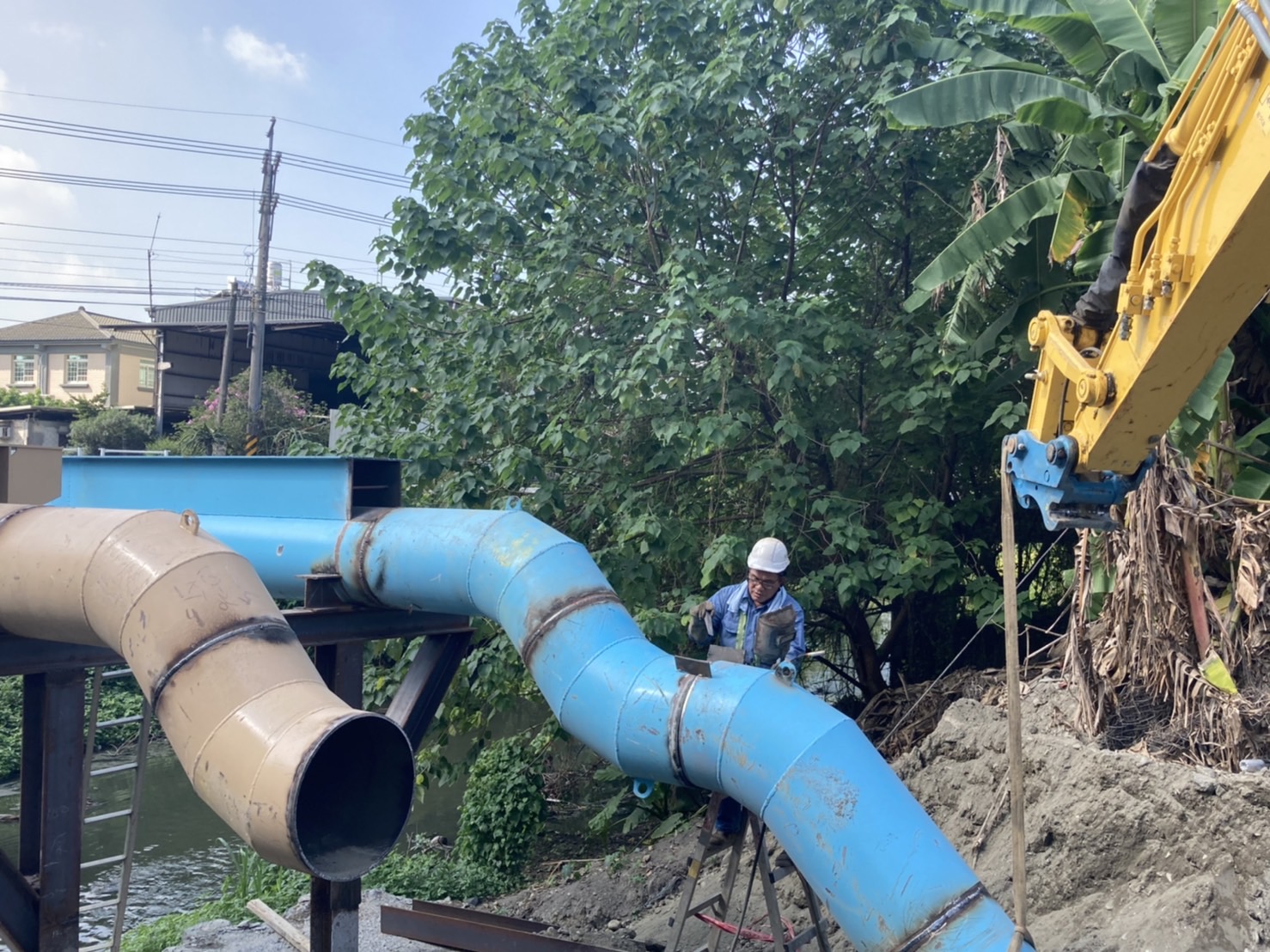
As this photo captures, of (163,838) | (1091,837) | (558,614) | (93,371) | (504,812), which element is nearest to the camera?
(558,614)

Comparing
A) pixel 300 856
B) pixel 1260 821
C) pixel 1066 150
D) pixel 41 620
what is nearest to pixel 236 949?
pixel 41 620

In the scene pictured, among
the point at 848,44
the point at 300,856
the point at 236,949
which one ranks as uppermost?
the point at 848,44

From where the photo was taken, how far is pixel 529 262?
29.9 feet

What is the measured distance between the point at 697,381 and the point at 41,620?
5.36 meters

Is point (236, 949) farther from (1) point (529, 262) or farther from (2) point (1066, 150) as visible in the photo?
(2) point (1066, 150)

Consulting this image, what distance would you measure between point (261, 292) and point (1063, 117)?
18171 millimetres

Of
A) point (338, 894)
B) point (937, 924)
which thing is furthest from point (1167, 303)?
point (338, 894)

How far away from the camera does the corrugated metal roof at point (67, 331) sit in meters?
42.8

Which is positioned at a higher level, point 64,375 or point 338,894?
point 64,375

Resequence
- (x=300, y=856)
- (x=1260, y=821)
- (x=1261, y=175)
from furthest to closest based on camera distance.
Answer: (x=1260, y=821) → (x=300, y=856) → (x=1261, y=175)

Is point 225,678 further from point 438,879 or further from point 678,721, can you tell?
point 438,879

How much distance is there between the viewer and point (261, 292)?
71.2 feet

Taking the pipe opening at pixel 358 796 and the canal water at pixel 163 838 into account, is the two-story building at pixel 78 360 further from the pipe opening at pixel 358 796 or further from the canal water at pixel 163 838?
the pipe opening at pixel 358 796

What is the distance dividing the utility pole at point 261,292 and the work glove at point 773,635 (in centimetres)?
1604
